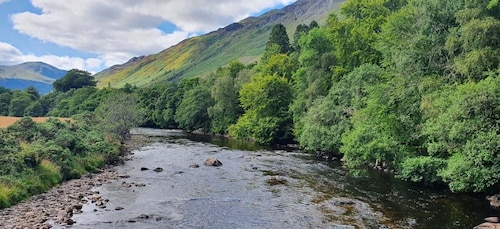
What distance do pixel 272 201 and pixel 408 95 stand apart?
17.0 metres

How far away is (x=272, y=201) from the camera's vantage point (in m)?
27.7

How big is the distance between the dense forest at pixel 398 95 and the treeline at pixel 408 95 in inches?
3.9

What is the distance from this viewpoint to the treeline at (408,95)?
2497cm

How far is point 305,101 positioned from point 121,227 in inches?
1836

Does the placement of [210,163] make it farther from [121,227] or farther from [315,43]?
[315,43]

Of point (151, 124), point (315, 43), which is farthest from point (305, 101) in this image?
point (151, 124)

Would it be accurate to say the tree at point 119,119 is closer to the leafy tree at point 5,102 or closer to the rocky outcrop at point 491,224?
the rocky outcrop at point 491,224

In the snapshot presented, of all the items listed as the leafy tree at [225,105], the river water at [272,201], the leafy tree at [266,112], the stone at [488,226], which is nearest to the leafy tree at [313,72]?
the leafy tree at [266,112]

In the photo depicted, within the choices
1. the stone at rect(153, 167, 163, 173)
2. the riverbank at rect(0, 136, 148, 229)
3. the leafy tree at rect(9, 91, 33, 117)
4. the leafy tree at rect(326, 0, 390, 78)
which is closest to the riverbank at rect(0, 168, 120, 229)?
the riverbank at rect(0, 136, 148, 229)

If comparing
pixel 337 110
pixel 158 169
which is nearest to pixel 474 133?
pixel 337 110

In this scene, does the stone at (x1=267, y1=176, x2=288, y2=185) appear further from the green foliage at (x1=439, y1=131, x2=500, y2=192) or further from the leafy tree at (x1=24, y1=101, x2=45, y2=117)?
the leafy tree at (x1=24, y1=101, x2=45, y2=117)

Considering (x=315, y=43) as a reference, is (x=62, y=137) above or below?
below

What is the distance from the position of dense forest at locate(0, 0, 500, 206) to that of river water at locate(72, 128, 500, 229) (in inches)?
88.9

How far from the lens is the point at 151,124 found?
128 meters
